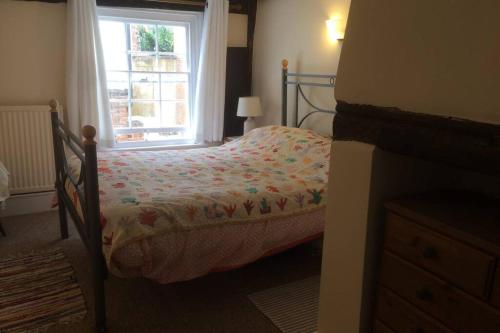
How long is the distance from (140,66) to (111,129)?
2.48 feet

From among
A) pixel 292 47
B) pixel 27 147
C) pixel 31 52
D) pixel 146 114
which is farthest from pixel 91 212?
pixel 292 47

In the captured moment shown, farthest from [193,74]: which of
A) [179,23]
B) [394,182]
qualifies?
[394,182]

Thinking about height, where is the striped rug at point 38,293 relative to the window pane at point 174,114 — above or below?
below

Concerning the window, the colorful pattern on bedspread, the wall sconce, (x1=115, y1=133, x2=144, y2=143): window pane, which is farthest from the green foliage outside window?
the wall sconce

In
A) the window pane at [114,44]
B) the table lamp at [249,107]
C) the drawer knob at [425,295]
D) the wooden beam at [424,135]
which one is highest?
the window pane at [114,44]

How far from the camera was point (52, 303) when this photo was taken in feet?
7.61

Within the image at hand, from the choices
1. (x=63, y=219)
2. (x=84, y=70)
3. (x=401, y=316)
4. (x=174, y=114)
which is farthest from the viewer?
(x=174, y=114)

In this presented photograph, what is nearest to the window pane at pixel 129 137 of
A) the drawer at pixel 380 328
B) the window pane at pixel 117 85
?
the window pane at pixel 117 85

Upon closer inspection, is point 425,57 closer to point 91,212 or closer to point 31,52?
point 91,212

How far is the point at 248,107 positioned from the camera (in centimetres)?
421

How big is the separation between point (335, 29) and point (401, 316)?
2.79 m

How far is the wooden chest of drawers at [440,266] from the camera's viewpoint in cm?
92

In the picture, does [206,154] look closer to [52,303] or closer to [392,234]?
[52,303]

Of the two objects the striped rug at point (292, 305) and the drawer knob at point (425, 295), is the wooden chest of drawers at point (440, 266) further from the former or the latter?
the striped rug at point (292, 305)
